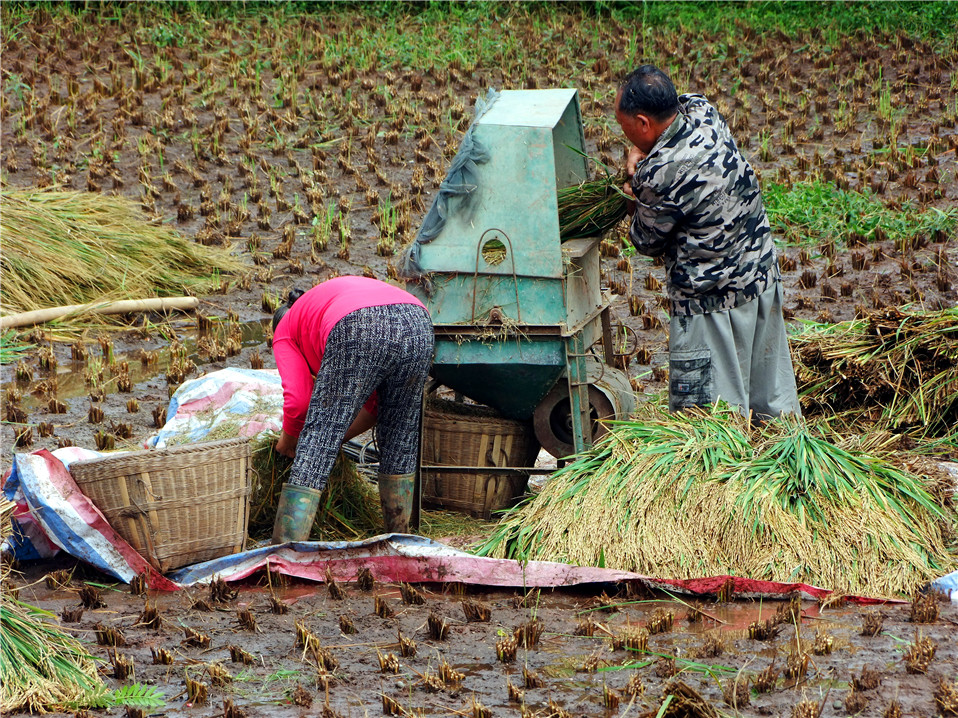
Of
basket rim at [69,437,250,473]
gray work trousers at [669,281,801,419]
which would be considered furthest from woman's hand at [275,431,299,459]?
gray work trousers at [669,281,801,419]

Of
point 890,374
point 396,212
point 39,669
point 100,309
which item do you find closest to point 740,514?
point 890,374

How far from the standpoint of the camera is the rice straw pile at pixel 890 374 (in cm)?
577

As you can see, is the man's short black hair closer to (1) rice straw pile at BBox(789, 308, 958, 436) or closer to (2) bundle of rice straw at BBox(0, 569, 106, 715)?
(1) rice straw pile at BBox(789, 308, 958, 436)

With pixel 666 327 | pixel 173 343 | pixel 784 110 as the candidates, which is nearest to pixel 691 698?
pixel 666 327

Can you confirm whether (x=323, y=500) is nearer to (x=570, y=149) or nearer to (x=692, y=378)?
(x=692, y=378)

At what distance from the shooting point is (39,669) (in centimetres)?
359

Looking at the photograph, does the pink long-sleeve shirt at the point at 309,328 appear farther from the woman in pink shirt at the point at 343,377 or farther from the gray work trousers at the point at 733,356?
the gray work trousers at the point at 733,356

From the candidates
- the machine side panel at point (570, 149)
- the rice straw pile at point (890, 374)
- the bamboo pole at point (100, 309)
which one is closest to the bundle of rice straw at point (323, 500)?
the machine side panel at point (570, 149)

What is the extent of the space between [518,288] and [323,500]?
129cm

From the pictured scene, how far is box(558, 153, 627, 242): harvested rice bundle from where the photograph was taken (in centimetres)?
530

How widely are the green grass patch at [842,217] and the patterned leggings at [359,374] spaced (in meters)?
6.08

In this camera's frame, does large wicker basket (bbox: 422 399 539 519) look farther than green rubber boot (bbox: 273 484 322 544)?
Yes

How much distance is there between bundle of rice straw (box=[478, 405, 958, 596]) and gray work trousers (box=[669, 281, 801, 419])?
0.18m

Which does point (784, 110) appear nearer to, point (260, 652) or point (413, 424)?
point (413, 424)
